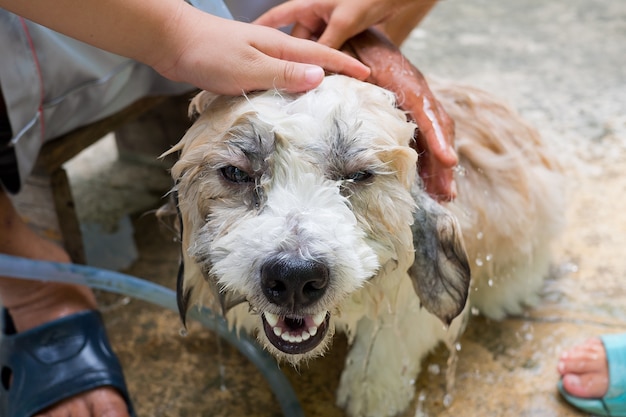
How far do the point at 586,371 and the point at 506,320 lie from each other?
416 mm

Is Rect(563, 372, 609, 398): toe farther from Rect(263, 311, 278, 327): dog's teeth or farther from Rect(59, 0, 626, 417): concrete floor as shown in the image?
Rect(263, 311, 278, 327): dog's teeth

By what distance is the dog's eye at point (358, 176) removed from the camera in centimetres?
157

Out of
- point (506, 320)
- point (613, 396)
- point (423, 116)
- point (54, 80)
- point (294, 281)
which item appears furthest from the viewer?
point (506, 320)

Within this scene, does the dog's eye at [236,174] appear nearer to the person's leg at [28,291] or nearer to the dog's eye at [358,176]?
the dog's eye at [358,176]

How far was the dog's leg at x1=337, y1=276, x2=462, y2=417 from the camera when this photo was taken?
82.0 inches

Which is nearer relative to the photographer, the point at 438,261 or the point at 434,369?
the point at 438,261

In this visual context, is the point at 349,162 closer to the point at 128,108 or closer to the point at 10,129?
the point at 10,129

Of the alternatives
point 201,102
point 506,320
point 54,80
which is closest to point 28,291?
point 54,80

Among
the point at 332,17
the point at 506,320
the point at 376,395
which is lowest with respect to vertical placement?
the point at 506,320

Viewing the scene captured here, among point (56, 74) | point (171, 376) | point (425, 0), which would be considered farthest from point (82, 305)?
point (425, 0)

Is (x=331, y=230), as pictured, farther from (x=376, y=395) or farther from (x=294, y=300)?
(x=376, y=395)

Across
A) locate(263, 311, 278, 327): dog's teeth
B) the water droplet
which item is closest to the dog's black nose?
locate(263, 311, 278, 327): dog's teeth

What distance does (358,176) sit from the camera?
5.16 ft

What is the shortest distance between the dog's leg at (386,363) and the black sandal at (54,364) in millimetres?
680
